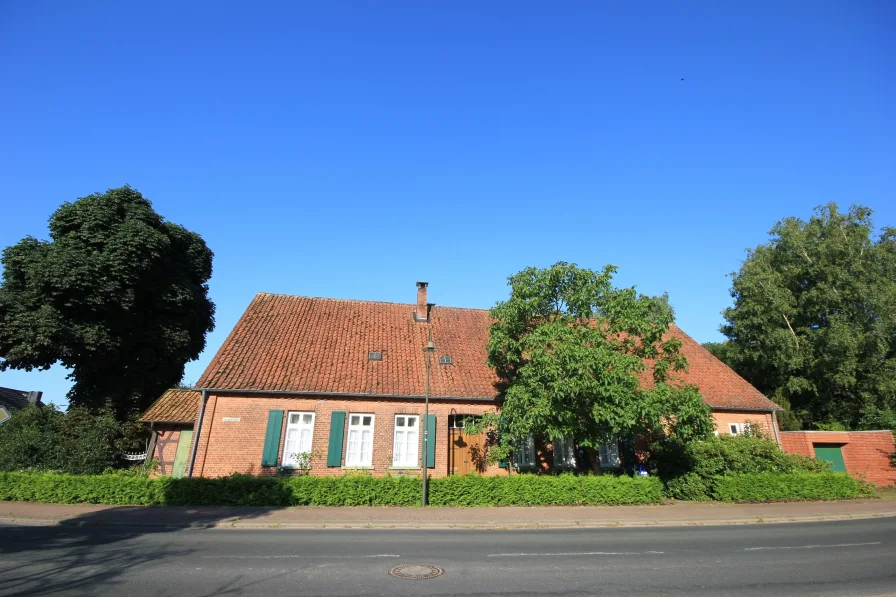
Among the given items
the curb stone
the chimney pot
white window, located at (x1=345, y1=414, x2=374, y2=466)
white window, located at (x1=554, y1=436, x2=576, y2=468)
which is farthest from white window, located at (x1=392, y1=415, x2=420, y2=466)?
the chimney pot

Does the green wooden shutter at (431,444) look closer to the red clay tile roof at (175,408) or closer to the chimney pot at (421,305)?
the chimney pot at (421,305)

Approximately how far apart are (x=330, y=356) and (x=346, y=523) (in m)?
8.89

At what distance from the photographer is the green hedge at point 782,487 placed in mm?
17516

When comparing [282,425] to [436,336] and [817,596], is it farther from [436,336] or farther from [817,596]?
[817,596]

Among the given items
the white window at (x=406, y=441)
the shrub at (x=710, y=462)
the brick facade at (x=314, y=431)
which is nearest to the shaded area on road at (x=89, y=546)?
the brick facade at (x=314, y=431)

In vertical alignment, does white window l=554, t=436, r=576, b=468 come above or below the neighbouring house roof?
below

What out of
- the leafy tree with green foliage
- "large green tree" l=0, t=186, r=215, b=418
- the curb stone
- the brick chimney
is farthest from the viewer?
the brick chimney

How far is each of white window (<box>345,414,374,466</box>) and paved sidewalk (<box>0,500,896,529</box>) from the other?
351 cm

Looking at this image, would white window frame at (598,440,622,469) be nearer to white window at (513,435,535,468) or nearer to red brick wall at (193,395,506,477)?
white window at (513,435,535,468)

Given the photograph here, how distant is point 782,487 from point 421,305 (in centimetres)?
1749

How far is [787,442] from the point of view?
2481 cm

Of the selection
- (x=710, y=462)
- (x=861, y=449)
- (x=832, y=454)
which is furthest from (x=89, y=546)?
(x=861, y=449)

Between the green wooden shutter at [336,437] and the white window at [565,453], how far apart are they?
9.21 metres

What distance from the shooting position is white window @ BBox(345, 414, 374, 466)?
60.4 ft
